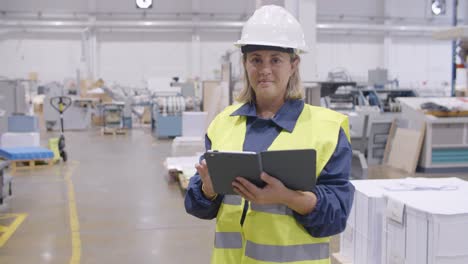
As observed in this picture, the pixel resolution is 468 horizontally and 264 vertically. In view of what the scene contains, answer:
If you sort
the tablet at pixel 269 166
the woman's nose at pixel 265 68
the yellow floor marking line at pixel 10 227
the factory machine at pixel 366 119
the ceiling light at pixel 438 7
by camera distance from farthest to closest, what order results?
the ceiling light at pixel 438 7 < the factory machine at pixel 366 119 < the yellow floor marking line at pixel 10 227 < the woman's nose at pixel 265 68 < the tablet at pixel 269 166

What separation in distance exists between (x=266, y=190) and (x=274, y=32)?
554mm

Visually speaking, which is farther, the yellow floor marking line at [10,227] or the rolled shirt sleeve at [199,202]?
the yellow floor marking line at [10,227]

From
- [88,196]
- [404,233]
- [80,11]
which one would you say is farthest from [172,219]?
[80,11]

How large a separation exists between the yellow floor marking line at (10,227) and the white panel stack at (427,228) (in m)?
4.05

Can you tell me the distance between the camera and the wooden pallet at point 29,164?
938cm

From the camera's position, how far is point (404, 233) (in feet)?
8.25

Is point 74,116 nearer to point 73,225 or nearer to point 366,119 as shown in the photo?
point 366,119

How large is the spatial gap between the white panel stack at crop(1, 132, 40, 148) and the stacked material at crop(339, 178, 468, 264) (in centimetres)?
820

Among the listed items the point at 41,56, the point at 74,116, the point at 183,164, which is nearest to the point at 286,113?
the point at 183,164

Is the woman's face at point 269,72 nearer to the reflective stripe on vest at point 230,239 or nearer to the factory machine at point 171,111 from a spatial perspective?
the reflective stripe on vest at point 230,239

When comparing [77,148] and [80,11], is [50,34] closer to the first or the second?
[80,11]

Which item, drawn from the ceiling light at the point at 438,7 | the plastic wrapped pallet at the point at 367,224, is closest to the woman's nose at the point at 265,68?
the plastic wrapped pallet at the point at 367,224

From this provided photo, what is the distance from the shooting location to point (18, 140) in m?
9.89

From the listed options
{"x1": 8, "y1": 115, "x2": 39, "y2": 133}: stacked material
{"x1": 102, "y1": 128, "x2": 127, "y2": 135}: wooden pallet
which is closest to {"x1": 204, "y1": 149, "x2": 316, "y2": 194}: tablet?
{"x1": 8, "y1": 115, "x2": 39, "y2": 133}: stacked material
